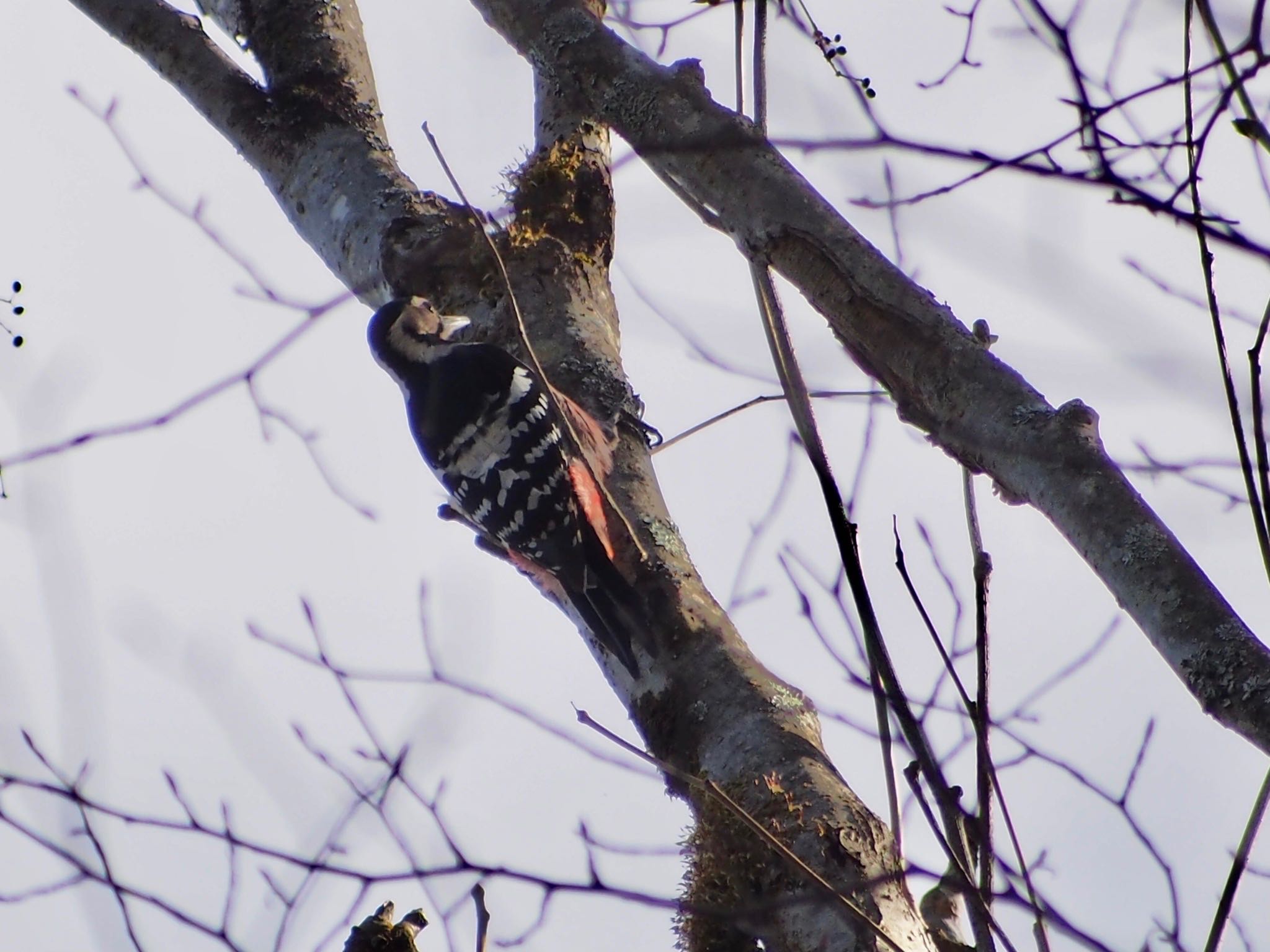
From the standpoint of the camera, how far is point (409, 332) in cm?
428

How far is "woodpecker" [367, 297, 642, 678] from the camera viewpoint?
12.9 feet

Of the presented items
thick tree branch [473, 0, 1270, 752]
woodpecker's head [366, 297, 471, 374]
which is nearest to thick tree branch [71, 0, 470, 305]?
woodpecker's head [366, 297, 471, 374]

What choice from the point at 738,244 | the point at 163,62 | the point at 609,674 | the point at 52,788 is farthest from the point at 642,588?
the point at 163,62

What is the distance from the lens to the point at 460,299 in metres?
3.68

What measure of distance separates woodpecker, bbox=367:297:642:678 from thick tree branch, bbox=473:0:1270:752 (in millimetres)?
1514

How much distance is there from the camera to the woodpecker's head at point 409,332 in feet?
12.3

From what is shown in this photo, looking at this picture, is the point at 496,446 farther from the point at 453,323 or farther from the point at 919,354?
the point at 919,354

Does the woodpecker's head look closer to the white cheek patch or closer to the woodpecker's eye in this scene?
the woodpecker's eye

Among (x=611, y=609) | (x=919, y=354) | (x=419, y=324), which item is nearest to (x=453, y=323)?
(x=419, y=324)

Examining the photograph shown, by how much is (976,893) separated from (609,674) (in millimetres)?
1494

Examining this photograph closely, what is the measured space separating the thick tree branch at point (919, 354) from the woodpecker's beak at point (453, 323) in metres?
1.27

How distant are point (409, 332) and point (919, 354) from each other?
2.71m

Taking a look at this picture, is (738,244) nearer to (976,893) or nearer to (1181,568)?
(1181,568)

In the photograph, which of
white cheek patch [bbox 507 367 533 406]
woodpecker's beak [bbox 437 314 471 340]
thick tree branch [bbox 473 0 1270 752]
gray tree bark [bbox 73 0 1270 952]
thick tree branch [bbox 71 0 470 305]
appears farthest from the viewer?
white cheek patch [bbox 507 367 533 406]
